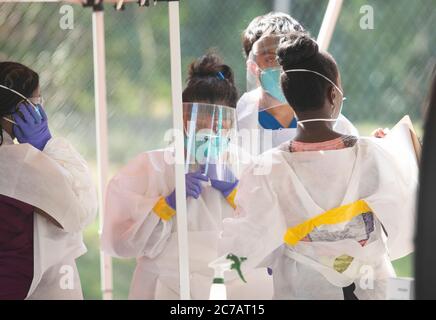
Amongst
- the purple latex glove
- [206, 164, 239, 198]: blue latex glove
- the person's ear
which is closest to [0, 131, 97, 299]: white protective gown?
the purple latex glove

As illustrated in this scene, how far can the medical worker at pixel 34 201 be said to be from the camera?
228 centimetres

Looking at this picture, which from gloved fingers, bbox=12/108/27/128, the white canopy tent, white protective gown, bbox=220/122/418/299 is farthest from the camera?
gloved fingers, bbox=12/108/27/128

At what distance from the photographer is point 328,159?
7.28 ft

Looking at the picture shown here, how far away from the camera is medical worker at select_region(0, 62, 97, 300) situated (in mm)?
2277

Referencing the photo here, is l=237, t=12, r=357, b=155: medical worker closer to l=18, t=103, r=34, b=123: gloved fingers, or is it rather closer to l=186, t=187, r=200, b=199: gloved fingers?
l=186, t=187, r=200, b=199: gloved fingers

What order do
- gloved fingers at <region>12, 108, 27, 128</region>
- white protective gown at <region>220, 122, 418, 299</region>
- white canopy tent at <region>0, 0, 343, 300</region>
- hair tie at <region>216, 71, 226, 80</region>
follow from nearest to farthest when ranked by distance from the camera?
white canopy tent at <region>0, 0, 343, 300</region> < white protective gown at <region>220, 122, 418, 299</region> < gloved fingers at <region>12, 108, 27, 128</region> < hair tie at <region>216, 71, 226, 80</region>

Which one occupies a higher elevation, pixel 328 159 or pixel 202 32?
pixel 202 32

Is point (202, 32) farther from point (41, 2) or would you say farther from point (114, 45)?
point (41, 2)

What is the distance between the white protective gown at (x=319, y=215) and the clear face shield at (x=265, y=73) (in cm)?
22

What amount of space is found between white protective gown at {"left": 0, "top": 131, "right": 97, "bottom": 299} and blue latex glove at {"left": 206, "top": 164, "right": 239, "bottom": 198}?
1.15 feet

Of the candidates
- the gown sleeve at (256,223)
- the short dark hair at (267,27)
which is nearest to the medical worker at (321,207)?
the gown sleeve at (256,223)
